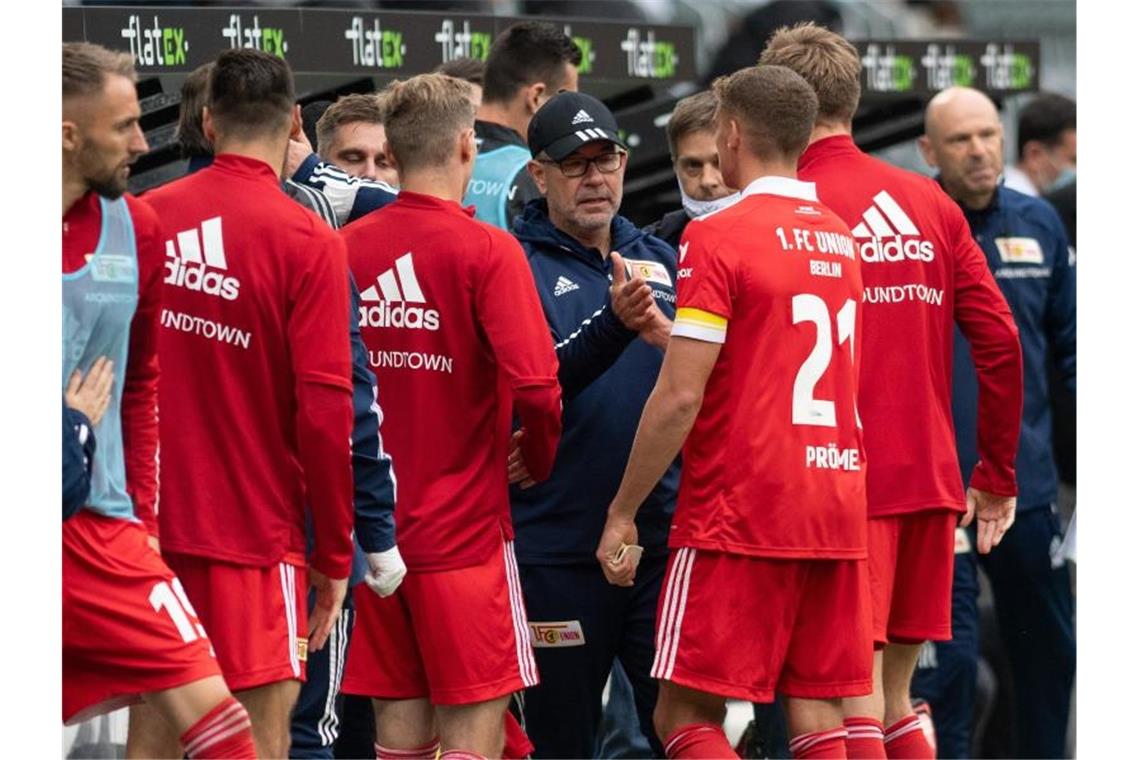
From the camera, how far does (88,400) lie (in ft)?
16.3

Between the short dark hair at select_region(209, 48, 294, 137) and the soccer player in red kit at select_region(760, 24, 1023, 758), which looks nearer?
the short dark hair at select_region(209, 48, 294, 137)

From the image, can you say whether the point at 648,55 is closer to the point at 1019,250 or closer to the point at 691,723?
the point at 1019,250

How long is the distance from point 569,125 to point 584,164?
4.8 inches

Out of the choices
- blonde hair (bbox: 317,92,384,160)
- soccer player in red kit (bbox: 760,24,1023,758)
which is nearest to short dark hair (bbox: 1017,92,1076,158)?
soccer player in red kit (bbox: 760,24,1023,758)

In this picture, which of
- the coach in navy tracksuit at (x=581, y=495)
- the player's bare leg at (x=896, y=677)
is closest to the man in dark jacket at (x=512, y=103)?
the coach in navy tracksuit at (x=581, y=495)

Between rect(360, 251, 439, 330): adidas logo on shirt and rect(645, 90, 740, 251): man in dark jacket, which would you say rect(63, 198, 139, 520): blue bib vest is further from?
rect(645, 90, 740, 251): man in dark jacket

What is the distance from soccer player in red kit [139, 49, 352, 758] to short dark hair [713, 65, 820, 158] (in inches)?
45.4

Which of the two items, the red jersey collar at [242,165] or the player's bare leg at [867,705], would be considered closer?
the red jersey collar at [242,165]

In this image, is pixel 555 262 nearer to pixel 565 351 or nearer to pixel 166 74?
pixel 565 351

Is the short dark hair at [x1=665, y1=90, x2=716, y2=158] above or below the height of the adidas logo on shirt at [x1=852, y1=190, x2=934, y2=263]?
above

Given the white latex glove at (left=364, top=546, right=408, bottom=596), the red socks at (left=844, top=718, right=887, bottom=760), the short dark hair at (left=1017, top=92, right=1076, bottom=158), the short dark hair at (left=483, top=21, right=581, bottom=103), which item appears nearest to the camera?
the white latex glove at (left=364, top=546, right=408, bottom=596)

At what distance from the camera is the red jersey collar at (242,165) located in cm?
547

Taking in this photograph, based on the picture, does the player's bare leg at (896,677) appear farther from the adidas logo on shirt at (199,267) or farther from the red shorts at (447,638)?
the adidas logo on shirt at (199,267)

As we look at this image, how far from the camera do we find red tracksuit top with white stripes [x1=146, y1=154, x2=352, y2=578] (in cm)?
537
